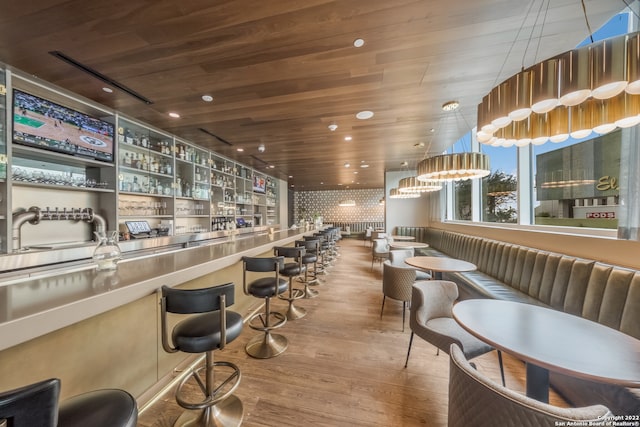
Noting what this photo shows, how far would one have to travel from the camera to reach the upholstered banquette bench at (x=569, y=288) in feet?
4.98

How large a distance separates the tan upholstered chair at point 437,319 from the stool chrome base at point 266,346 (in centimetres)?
122

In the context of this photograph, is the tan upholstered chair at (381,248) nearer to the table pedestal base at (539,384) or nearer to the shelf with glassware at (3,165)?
the table pedestal base at (539,384)

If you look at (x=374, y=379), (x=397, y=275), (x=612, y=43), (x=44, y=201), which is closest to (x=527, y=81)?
(x=612, y=43)

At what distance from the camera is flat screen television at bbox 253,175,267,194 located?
737 cm

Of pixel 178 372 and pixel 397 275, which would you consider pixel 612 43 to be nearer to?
pixel 397 275

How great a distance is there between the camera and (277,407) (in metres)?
1.64

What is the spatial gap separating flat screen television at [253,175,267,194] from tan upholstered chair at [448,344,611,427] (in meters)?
7.09

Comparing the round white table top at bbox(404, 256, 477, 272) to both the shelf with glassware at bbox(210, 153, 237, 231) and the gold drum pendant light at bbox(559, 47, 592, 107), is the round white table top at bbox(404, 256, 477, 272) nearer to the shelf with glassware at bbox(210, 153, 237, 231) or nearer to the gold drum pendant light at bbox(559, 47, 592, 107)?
the gold drum pendant light at bbox(559, 47, 592, 107)

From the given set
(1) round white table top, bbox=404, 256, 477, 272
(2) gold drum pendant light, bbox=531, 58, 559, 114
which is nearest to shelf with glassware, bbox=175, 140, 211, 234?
(1) round white table top, bbox=404, 256, 477, 272

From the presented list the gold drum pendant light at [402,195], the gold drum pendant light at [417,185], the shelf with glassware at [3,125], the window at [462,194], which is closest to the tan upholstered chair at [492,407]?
the gold drum pendant light at [417,185]

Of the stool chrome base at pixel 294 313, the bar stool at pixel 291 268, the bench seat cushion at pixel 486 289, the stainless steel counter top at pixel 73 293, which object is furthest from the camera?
the stool chrome base at pixel 294 313

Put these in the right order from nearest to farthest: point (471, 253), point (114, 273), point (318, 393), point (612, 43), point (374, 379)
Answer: point (612, 43)
point (114, 273)
point (318, 393)
point (374, 379)
point (471, 253)

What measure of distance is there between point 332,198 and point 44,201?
431 inches

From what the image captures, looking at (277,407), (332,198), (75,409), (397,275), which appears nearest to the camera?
(75,409)
